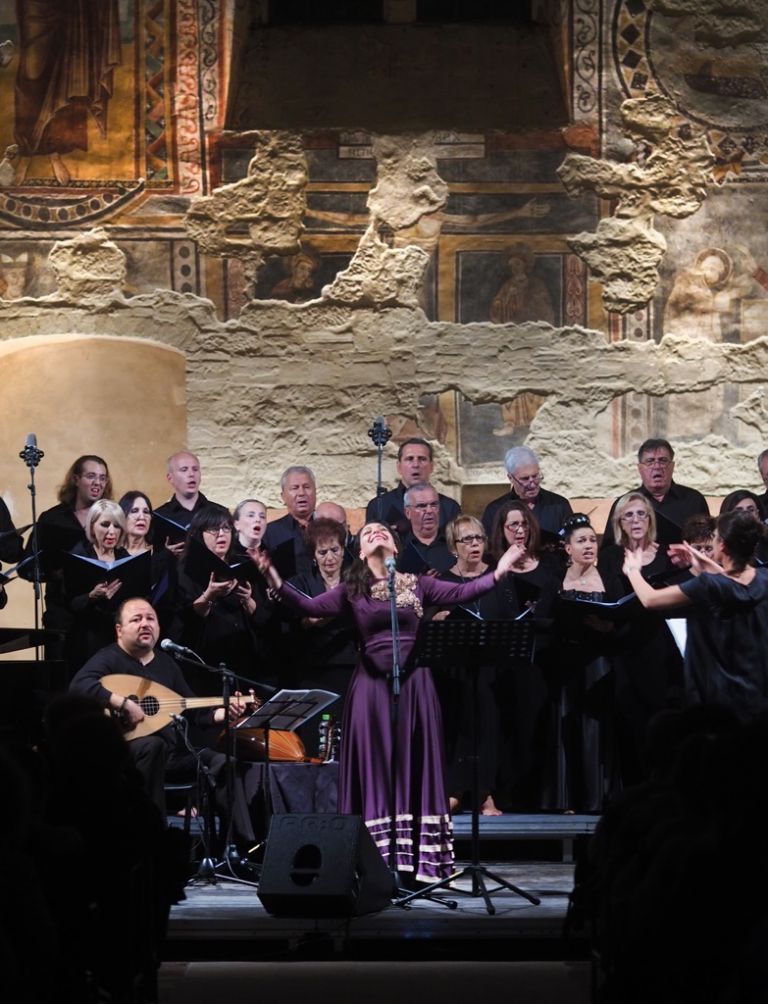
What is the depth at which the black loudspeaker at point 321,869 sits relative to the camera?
6.11 metres

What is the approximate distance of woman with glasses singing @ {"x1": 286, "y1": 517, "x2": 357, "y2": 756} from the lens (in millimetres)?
8398

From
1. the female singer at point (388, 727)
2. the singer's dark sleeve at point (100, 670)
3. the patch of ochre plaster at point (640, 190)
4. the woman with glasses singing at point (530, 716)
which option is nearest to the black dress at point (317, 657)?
the woman with glasses singing at point (530, 716)

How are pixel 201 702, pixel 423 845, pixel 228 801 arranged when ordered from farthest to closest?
pixel 201 702 → pixel 228 801 → pixel 423 845

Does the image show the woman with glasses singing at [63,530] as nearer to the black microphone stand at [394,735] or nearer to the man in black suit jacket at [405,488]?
the man in black suit jacket at [405,488]

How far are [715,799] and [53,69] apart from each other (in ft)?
29.9

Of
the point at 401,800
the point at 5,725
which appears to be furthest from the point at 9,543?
the point at 401,800

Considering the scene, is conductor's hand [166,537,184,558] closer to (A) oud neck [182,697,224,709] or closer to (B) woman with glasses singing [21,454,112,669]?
(B) woman with glasses singing [21,454,112,669]

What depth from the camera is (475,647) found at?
6.74 meters

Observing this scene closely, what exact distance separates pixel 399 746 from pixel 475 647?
28.7 inches

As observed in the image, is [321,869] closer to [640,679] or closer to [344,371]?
[640,679]

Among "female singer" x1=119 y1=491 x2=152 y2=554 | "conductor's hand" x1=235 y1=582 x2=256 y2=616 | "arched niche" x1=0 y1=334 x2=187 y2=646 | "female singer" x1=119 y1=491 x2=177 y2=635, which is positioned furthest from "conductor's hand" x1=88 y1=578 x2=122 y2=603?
"arched niche" x1=0 y1=334 x2=187 y2=646

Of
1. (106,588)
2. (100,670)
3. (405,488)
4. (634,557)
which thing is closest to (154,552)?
(106,588)

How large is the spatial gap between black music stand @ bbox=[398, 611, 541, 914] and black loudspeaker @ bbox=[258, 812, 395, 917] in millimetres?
392

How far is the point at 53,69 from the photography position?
11227mm
